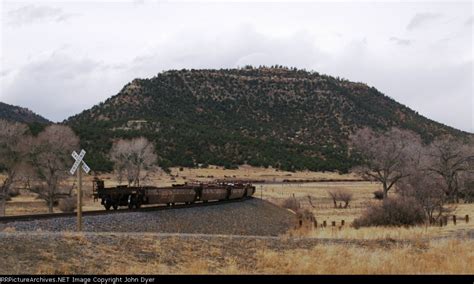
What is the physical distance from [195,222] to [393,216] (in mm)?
Result: 11722

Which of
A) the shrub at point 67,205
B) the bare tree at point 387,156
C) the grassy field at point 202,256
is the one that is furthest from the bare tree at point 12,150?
the grassy field at point 202,256

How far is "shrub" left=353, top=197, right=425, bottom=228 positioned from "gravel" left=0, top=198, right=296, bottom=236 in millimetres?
4941

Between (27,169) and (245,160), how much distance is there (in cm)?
5423

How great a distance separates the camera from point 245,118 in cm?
12200

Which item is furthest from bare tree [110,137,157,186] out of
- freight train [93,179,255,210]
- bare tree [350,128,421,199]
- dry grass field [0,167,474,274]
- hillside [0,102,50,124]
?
hillside [0,102,50,124]

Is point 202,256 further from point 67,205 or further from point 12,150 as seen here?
point 12,150

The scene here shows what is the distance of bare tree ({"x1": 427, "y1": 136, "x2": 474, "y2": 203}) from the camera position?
5739 cm

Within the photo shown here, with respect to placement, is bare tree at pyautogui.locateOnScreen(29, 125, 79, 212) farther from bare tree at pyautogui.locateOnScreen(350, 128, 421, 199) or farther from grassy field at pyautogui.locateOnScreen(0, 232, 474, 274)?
grassy field at pyautogui.locateOnScreen(0, 232, 474, 274)

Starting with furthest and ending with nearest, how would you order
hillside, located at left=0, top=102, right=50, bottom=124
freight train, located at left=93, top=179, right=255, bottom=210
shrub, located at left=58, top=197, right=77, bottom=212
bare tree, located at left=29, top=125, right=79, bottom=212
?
hillside, located at left=0, top=102, right=50, bottom=124, bare tree, located at left=29, top=125, right=79, bottom=212, shrub, located at left=58, top=197, right=77, bottom=212, freight train, located at left=93, top=179, right=255, bottom=210

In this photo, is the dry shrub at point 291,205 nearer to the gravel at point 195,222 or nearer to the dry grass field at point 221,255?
the gravel at point 195,222

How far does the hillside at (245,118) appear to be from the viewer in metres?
99.6

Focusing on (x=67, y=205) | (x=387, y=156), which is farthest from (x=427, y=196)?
(x=67, y=205)

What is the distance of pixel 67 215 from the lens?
23.8 m

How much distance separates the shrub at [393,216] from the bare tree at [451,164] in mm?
22851
